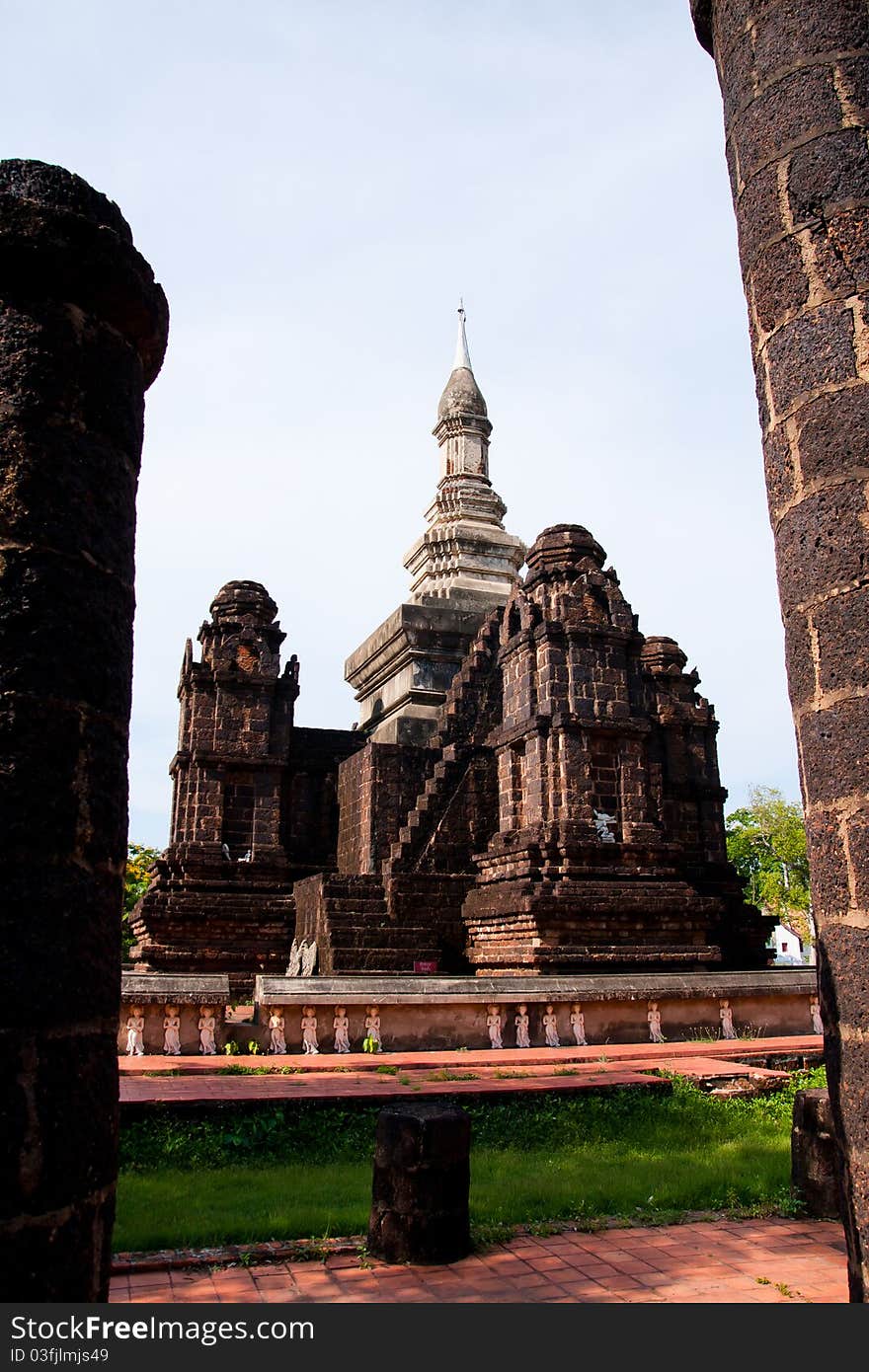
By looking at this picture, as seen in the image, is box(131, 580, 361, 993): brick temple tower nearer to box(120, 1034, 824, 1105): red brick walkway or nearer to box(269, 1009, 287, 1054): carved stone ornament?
box(269, 1009, 287, 1054): carved stone ornament

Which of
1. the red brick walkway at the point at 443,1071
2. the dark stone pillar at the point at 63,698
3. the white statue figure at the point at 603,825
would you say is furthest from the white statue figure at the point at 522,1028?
the dark stone pillar at the point at 63,698

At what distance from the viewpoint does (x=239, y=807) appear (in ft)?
59.7

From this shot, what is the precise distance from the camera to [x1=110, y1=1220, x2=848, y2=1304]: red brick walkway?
4.55m

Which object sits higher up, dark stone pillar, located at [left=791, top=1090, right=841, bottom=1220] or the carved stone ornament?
the carved stone ornament

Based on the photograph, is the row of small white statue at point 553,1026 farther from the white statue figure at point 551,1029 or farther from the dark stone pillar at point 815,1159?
the dark stone pillar at point 815,1159

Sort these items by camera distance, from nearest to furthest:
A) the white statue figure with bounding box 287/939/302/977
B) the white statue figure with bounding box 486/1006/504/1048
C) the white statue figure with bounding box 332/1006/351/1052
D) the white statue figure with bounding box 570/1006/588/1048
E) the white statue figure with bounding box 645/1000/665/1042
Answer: the white statue figure with bounding box 332/1006/351/1052 < the white statue figure with bounding box 486/1006/504/1048 < the white statue figure with bounding box 570/1006/588/1048 < the white statue figure with bounding box 645/1000/665/1042 < the white statue figure with bounding box 287/939/302/977

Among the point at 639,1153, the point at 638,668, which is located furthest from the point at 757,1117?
the point at 638,668

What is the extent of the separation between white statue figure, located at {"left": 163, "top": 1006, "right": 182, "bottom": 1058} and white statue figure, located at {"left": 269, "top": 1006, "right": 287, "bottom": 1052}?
90 centimetres

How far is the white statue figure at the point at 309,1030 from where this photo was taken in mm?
10805

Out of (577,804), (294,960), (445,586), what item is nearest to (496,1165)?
(577,804)

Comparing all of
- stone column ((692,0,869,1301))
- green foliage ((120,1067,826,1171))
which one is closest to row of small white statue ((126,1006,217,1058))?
green foliage ((120,1067,826,1171))

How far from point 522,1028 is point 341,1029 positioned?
190 centimetres

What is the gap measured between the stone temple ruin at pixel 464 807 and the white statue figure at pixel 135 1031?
3.67 m
